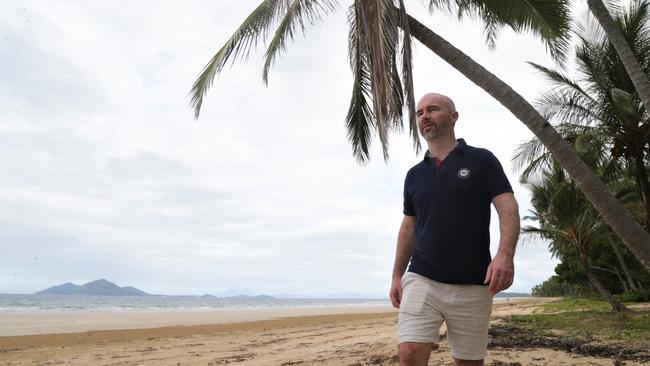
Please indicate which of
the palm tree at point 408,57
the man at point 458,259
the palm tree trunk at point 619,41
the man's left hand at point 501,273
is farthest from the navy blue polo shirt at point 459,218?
the palm tree trunk at point 619,41

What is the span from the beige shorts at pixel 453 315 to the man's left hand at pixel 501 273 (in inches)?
4.9

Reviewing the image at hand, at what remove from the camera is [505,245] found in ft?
6.98

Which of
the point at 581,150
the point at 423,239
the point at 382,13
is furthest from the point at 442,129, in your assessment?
the point at 581,150

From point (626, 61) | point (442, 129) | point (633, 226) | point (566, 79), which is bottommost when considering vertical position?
point (633, 226)

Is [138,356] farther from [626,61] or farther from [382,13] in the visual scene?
[626,61]

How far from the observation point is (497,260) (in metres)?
2.12

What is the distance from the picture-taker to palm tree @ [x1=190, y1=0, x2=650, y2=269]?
4.49m

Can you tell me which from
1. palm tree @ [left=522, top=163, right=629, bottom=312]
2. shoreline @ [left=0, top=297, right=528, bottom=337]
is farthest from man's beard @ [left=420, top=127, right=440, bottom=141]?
shoreline @ [left=0, top=297, right=528, bottom=337]

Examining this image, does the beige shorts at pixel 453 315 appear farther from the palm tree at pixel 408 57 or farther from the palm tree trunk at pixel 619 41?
the palm tree trunk at pixel 619 41

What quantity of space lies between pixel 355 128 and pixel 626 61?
4185 mm

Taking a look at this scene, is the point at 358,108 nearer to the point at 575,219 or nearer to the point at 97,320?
the point at 575,219

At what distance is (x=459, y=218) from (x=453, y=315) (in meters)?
0.46

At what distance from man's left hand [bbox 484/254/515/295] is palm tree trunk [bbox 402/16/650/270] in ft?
9.75

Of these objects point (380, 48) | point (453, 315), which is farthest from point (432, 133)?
point (380, 48)
